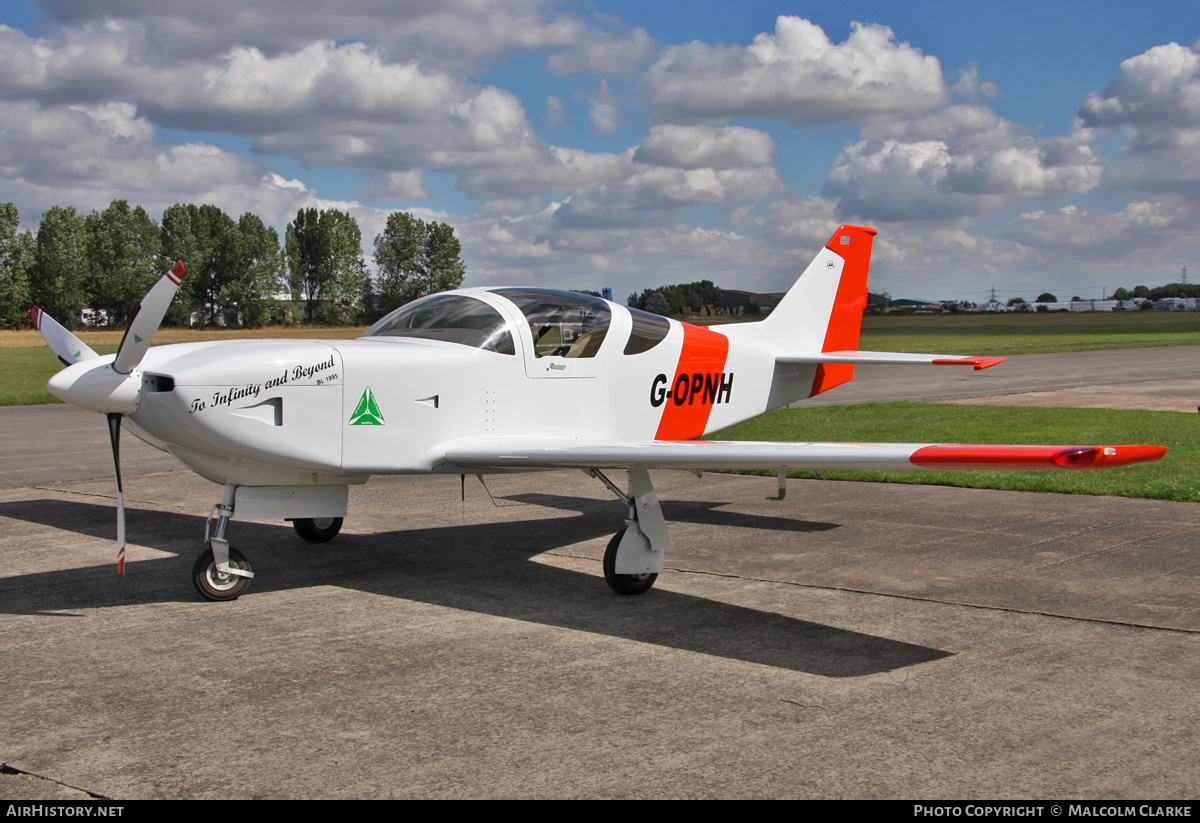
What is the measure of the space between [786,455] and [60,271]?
81.9 m

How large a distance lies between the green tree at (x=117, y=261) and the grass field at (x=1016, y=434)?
69.3 m

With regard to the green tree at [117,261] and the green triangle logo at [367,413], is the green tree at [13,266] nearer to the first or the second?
the green tree at [117,261]

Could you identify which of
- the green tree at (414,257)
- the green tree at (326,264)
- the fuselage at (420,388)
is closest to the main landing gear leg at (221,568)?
the fuselage at (420,388)

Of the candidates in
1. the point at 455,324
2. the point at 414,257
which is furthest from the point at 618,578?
the point at 414,257

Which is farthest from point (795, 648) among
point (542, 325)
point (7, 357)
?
point (7, 357)

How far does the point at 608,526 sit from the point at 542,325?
2.58 meters

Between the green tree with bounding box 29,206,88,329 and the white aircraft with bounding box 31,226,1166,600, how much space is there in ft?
251

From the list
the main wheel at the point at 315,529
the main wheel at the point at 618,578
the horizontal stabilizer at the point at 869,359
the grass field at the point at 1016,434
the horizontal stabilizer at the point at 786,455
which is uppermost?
the horizontal stabilizer at the point at 869,359

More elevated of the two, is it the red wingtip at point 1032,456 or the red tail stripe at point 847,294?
the red tail stripe at point 847,294

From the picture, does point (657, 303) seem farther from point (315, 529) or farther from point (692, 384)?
point (315, 529)

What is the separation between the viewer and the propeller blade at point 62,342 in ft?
21.0

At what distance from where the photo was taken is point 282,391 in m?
6.10

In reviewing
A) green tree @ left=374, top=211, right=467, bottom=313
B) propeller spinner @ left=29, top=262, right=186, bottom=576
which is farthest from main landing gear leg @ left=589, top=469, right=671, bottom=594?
green tree @ left=374, top=211, right=467, bottom=313
